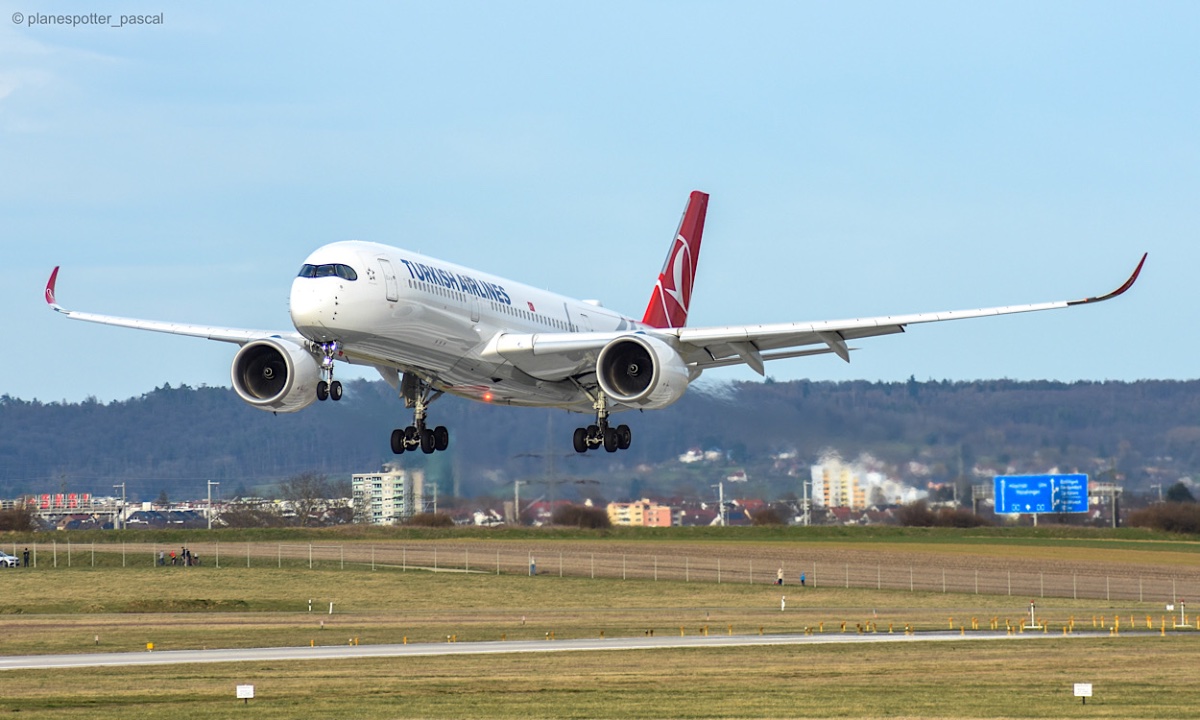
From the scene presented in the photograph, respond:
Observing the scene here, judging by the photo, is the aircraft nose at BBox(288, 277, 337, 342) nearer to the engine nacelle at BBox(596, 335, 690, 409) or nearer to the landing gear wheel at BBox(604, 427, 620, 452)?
the engine nacelle at BBox(596, 335, 690, 409)

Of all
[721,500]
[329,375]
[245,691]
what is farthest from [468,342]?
[721,500]

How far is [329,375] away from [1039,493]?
221 ft

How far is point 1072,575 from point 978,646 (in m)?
34.3

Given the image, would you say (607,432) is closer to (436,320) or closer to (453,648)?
(453,648)

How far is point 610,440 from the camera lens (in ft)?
156

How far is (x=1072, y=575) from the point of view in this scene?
80.1 metres

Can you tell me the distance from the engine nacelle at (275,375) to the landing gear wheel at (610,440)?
321 inches

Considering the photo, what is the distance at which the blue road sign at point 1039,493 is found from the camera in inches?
3812

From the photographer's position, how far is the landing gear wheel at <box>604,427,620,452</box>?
156 feet

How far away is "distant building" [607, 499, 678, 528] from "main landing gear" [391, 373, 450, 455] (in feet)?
118

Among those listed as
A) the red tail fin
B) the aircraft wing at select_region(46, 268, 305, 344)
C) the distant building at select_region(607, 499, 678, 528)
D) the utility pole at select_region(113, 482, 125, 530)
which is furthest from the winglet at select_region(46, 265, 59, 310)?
the utility pole at select_region(113, 482, 125, 530)

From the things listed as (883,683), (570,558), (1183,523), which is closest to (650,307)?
(883,683)

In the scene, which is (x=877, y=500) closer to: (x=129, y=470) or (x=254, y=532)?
(x=254, y=532)

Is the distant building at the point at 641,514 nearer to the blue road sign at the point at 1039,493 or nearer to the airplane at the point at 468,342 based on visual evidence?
the blue road sign at the point at 1039,493
